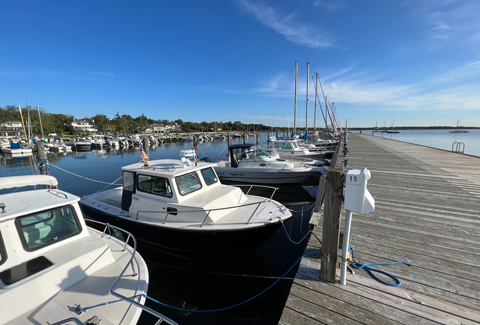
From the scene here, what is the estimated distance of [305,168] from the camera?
44.4 ft

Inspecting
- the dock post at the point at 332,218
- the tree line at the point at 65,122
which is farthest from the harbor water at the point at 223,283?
the tree line at the point at 65,122

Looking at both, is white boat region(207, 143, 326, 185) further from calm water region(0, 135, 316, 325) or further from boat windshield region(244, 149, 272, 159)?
calm water region(0, 135, 316, 325)

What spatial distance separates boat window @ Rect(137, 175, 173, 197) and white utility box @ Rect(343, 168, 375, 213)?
4731 mm

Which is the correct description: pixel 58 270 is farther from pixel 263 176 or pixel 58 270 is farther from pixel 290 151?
pixel 290 151

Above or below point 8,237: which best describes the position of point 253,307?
below

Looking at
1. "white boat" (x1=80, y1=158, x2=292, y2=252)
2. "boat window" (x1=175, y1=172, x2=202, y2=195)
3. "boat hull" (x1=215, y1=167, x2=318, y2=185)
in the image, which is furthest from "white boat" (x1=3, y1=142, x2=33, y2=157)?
"boat window" (x1=175, y1=172, x2=202, y2=195)

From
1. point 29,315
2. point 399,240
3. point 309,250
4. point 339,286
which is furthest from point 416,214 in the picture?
point 29,315

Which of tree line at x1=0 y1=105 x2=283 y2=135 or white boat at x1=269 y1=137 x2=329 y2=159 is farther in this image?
tree line at x1=0 y1=105 x2=283 y2=135

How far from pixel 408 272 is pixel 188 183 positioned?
5.40m

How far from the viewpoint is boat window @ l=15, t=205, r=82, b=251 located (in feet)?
11.2

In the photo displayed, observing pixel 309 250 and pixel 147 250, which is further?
pixel 147 250

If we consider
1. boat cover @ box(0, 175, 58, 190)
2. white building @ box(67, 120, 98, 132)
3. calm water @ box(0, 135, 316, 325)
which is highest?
white building @ box(67, 120, 98, 132)

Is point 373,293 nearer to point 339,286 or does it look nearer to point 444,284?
point 339,286

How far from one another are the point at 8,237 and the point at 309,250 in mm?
5007
